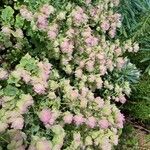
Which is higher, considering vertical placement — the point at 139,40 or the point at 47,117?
the point at 139,40

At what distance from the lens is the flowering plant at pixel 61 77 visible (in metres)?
2.85

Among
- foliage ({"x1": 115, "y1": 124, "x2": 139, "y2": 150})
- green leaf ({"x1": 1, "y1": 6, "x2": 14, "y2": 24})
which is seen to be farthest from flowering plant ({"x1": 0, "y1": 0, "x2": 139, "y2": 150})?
foliage ({"x1": 115, "y1": 124, "x2": 139, "y2": 150})

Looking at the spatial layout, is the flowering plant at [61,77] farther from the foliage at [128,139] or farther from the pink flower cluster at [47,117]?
the foliage at [128,139]

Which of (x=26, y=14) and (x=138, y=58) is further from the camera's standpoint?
(x=138, y=58)

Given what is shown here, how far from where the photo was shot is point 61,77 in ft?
11.6

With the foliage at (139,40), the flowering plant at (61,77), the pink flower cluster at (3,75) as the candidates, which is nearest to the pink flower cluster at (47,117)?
the flowering plant at (61,77)

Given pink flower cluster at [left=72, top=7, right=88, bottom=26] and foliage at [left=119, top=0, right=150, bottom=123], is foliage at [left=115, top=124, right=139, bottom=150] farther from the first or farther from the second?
pink flower cluster at [left=72, top=7, right=88, bottom=26]

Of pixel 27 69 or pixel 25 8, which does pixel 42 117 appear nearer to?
pixel 27 69

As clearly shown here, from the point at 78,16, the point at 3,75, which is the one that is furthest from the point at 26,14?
the point at 3,75

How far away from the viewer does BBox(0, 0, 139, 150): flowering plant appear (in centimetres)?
285

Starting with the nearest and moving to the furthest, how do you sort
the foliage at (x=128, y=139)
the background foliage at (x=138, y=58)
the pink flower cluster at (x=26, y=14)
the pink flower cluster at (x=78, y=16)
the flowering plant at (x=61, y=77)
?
1. the flowering plant at (x=61, y=77)
2. the pink flower cluster at (x=26, y=14)
3. the pink flower cluster at (x=78, y=16)
4. the foliage at (x=128, y=139)
5. the background foliage at (x=138, y=58)

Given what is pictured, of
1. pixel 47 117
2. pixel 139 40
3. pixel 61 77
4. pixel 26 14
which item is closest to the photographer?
pixel 47 117

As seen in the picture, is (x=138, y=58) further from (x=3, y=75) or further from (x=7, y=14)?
(x=3, y=75)

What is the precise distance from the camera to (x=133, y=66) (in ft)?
14.3
